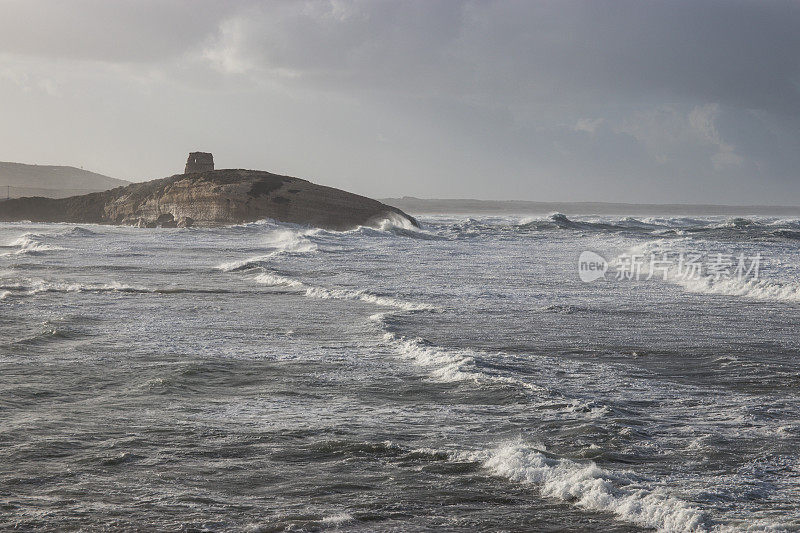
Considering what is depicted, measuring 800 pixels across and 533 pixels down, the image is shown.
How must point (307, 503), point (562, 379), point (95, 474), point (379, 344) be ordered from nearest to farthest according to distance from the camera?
point (307, 503), point (95, 474), point (562, 379), point (379, 344)

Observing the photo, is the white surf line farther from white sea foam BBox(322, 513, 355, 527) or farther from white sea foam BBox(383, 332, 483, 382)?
white sea foam BBox(383, 332, 483, 382)

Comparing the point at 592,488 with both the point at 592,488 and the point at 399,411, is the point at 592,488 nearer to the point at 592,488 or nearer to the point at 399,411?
the point at 592,488

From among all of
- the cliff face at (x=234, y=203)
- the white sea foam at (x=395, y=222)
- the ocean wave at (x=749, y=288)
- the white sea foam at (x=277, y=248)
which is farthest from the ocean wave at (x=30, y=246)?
the ocean wave at (x=749, y=288)

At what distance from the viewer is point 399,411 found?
214 inches

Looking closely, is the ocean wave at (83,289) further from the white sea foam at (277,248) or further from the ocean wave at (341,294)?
the white sea foam at (277,248)

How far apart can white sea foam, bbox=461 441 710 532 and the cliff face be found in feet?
112

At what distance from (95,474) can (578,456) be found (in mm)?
2517

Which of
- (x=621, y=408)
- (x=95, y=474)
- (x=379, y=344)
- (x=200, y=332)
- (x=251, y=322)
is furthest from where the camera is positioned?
(x=251, y=322)

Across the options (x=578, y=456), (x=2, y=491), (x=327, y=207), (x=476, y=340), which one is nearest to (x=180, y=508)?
(x=2, y=491)

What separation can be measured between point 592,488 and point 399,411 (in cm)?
178

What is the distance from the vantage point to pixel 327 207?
40156 millimetres

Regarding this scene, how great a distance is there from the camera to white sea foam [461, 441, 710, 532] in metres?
3.54

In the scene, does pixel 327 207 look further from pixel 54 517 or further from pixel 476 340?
pixel 54 517

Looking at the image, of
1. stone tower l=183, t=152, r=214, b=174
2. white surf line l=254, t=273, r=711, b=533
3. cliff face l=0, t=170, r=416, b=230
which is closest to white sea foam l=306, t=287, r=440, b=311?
white surf line l=254, t=273, r=711, b=533
